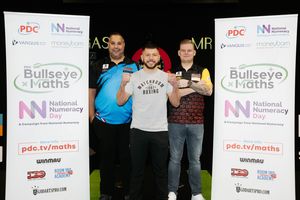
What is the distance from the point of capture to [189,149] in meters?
3.87

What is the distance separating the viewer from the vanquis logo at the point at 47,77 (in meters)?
3.42

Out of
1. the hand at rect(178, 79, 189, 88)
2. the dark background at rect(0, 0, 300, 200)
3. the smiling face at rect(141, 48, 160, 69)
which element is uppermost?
the dark background at rect(0, 0, 300, 200)

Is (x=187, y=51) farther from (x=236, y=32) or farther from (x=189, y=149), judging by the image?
(x=189, y=149)

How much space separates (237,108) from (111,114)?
130 cm

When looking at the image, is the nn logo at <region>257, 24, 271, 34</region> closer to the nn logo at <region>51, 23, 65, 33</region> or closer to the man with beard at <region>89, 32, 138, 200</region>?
the man with beard at <region>89, 32, 138, 200</region>

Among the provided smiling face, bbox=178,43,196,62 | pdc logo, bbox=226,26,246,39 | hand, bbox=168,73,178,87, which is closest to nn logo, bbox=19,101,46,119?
hand, bbox=168,73,178,87

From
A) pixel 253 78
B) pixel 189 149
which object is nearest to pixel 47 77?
pixel 189 149

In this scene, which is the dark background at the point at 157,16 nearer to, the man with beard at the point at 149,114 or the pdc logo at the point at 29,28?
the man with beard at the point at 149,114

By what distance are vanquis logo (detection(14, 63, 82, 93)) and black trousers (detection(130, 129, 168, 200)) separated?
820 millimetres

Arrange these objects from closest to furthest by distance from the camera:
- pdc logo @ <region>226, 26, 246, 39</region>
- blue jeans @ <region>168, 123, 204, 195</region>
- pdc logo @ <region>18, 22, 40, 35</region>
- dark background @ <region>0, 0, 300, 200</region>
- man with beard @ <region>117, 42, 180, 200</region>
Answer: pdc logo @ <region>18, 22, 40, 35</region>, pdc logo @ <region>226, 26, 246, 39</region>, man with beard @ <region>117, 42, 180, 200</region>, blue jeans @ <region>168, 123, 204, 195</region>, dark background @ <region>0, 0, 300, 200</region>

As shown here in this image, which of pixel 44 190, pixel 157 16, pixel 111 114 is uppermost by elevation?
pixel 157 16

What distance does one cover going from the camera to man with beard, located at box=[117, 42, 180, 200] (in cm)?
364

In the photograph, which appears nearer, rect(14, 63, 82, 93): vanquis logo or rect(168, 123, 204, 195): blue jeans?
rect(14, 63, 82, 93): vanquis logo

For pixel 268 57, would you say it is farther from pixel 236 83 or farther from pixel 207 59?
pixel 207 59
